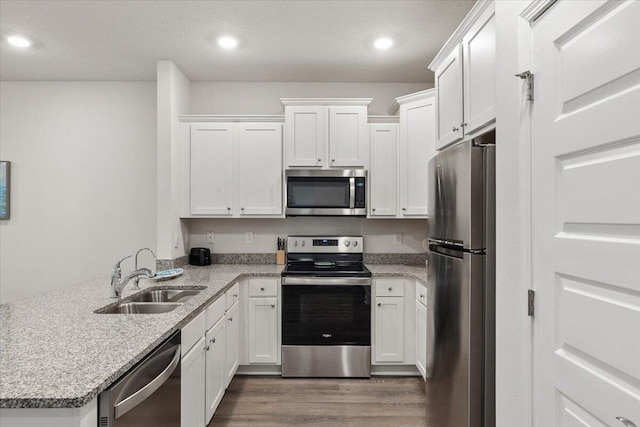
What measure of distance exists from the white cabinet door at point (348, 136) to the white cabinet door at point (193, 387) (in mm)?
1949

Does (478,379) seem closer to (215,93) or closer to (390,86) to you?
(390,86)

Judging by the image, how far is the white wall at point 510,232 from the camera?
4.25ft

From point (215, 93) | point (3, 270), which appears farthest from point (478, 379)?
point (3, 270)

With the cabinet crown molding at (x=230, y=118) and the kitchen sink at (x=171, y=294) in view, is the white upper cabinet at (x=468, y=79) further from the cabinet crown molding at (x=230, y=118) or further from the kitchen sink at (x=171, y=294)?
the kitchen sink at (x=171, y=294)

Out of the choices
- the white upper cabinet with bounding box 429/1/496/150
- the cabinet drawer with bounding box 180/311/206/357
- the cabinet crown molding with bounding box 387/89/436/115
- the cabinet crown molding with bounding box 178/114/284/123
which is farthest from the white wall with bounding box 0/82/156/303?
the white upper cabinet with bounding box 429/1/496/150

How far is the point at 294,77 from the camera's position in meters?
3.53

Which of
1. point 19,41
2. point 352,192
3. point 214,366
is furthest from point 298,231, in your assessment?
point 19,41

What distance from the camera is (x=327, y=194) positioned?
3.28 meters

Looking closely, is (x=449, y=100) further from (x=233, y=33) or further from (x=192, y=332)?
(x=192, y=332)

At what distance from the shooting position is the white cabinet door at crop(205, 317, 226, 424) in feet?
7.23

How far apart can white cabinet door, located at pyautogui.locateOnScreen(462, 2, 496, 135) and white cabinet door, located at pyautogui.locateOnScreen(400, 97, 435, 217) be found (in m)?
1.19

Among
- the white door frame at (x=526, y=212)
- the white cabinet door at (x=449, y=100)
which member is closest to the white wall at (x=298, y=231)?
the white cabinet door at (x=449, y=100)

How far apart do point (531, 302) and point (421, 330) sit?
1729 mm

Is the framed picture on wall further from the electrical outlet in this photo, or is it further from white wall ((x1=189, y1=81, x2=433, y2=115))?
the electrical outlet
